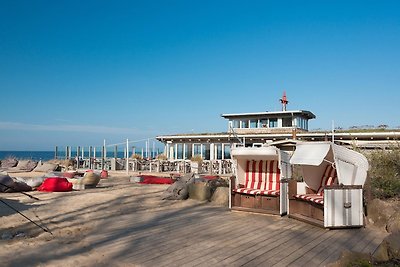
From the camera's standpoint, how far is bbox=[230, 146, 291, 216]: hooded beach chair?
25.4 ft

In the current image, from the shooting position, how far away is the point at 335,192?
6.29 m

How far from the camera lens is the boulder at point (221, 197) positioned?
30.6ft

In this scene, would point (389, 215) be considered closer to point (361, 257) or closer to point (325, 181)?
point (325, 181)

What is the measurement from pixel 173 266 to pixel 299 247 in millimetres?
1943

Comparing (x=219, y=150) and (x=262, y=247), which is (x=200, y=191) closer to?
(x=262, y=247)

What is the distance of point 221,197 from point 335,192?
3713 millimetres

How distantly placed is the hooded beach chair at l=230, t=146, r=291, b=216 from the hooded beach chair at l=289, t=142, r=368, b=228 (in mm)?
347

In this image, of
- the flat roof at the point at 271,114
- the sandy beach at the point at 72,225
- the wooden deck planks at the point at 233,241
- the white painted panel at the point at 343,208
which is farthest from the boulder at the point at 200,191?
the flat roof at the point at 271,114

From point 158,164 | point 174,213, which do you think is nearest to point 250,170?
point 174,213

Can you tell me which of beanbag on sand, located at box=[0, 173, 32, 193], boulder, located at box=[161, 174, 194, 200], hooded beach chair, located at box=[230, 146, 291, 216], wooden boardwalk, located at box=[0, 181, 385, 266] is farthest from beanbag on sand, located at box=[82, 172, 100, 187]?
hooded beach chair, located at box=[230, 146, 291, 216]

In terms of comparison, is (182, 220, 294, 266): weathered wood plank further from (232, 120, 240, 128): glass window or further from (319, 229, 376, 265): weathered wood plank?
(232, 120, 240, 128): glass window

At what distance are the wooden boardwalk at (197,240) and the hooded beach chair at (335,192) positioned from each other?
229 mm

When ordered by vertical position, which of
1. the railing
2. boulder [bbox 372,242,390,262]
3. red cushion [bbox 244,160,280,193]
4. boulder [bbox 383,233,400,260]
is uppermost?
red cushion [bbox 244,160,280,193]

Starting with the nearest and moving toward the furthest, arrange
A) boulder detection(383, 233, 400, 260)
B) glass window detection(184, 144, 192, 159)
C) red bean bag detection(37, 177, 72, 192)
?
1. boulder detection(383, 233, 400, 260)
2. red bean bag detection(37, 177, 72, 192)
3. glass window detection(184, 144, 192, 159)
